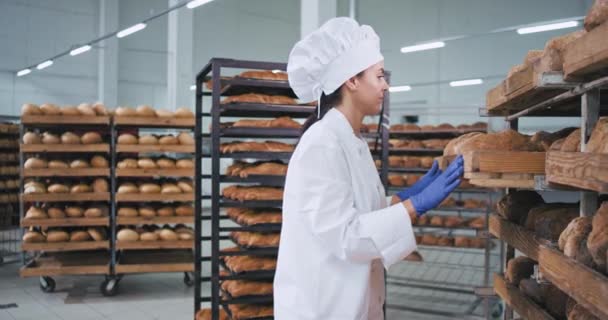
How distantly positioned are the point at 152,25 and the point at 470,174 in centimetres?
Answer: 1675

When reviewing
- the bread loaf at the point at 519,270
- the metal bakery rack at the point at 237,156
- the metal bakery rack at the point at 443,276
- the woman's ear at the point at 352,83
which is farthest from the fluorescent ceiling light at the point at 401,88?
the woman's ear at the point at 352,83

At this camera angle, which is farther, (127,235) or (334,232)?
(127,235)

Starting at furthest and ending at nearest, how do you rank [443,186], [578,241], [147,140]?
[147,140] → [443,186] → [578,241]

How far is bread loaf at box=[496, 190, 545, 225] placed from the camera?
2197 mm

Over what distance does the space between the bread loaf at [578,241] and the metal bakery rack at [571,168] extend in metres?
0.03

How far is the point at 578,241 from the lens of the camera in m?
1.47

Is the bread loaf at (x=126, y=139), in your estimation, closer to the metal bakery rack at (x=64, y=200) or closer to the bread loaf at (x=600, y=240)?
the metal bakery rack at (x=64, y=200)

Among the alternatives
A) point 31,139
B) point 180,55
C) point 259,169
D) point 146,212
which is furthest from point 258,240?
point 180,55

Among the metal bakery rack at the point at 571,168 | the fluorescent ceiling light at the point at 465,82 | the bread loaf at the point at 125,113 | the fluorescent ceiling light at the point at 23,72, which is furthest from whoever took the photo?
the fluorescent ceiling light at the point at 23,72

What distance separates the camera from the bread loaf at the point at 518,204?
2.20 meters

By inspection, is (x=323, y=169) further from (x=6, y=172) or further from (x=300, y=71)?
(x=6, y=172)

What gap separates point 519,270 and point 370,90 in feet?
3.01

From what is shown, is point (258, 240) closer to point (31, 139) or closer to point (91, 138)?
point (91, 138)

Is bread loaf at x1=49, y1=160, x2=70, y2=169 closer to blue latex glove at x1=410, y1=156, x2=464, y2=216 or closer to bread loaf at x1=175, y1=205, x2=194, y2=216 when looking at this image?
bread loaf at x1=175, y1=205, x2=194, y2=216
